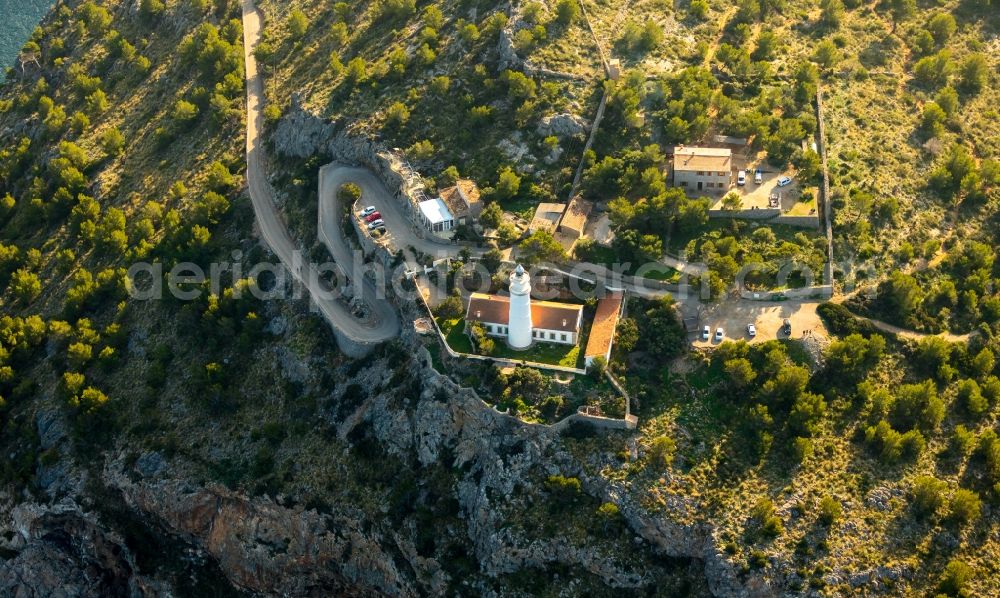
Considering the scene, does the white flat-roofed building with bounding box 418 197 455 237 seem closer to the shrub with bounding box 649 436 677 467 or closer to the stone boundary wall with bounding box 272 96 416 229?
the stone boundary wall with bounding box 272 96 416 229

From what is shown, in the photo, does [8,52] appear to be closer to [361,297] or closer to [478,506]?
[361,297]

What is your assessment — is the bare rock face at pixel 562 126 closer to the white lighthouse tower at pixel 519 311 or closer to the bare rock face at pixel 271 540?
the white lighthouse tower at pixel 519 311

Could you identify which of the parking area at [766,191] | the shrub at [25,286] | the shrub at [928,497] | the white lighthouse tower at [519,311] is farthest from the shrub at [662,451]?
the shrub at [25,286]

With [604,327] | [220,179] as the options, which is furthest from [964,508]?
[220,179]

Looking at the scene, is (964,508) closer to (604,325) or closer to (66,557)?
(604,325)

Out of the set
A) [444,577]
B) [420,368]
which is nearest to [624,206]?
[420,368]

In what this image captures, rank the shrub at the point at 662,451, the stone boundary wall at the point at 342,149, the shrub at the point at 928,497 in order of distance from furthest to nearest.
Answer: the stone boundary wall at the point at 342,149, the shrub at the point at 662,451, the shrub at the point at 928,497
